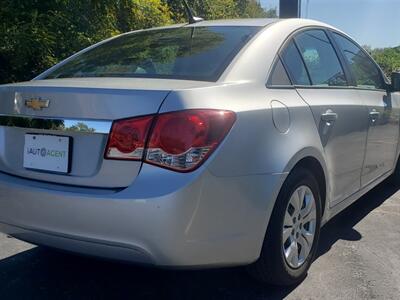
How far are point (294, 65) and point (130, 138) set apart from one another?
52.9 inches

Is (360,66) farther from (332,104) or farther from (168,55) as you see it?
(168,55)

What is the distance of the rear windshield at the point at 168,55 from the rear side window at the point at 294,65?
0.77 ft

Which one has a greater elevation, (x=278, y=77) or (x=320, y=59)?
(x=320, y=59)

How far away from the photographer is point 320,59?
3902 mm

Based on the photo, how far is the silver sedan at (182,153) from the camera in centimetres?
254

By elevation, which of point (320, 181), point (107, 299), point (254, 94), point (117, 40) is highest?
point (117, 40)

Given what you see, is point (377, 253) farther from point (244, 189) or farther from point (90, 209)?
point (90, 209)

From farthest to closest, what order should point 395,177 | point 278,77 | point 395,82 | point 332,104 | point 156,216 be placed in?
point 395,177 < point 395,82 < point 332,104 < point 278,77 < point 156,216

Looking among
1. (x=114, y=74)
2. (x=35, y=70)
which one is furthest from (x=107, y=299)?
(x=35, y=70)

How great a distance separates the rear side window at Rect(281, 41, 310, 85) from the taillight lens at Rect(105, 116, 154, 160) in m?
1.16

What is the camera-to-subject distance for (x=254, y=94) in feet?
9.60

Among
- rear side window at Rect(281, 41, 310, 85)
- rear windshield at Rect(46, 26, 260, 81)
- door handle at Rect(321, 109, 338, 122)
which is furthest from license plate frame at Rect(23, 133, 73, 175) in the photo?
door handle at Rect(321, 109, 338, 122)

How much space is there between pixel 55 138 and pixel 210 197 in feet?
2.76

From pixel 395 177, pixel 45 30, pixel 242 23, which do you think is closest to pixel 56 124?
pixel 242 23
